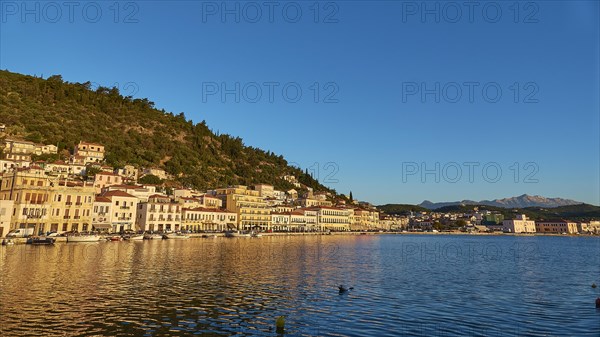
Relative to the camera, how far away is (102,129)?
538ft

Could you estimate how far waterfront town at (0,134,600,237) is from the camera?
6694 centimetres

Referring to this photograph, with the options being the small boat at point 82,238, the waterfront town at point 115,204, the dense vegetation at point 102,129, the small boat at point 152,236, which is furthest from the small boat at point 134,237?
the dense vegetation at point 102,129

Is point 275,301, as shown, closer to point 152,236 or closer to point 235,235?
point 152,236

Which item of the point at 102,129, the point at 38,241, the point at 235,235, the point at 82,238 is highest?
the point at 102,129

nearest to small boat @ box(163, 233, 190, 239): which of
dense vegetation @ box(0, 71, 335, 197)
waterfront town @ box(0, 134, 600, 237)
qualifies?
waterfront town @ box(0, 134, 600, 237)

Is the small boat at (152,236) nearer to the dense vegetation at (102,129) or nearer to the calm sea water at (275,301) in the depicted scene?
the calm sea water at (275,301)

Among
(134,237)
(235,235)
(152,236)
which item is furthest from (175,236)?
(235,235)

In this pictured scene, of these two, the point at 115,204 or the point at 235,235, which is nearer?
the point at 115,204

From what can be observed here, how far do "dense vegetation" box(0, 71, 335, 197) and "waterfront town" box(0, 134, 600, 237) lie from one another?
1102 centimetres

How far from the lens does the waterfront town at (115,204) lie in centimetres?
6694

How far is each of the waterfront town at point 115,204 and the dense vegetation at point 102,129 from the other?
11018mm

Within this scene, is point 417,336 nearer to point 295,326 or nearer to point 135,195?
point 295,326

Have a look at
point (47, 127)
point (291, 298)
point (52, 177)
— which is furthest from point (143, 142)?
point (291, 298)

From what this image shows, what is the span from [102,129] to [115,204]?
313 feet
